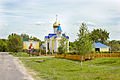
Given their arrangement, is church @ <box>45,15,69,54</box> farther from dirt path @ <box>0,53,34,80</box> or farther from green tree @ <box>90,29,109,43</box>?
dirt path @ <box>0,53,34,80</box>

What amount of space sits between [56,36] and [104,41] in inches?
918

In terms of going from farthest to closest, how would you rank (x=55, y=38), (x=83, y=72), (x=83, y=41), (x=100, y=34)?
1. (x=100, y=34)
2. (x=55, y=38)
3. (x=83, y=41)
4. (x=83, y=72)

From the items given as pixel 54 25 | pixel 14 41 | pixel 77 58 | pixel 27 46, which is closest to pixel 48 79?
pixel 77 58

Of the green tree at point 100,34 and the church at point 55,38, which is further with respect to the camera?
the green tree at point 100,34

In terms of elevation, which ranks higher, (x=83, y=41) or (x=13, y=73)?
(x=83, y=41)

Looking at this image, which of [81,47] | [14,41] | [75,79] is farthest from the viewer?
[14,41]

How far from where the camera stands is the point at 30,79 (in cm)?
1538

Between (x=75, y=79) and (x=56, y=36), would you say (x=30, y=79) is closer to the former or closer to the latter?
(x=75, y=79)

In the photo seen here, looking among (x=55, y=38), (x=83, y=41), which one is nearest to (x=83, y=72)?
(x=83, y=41)

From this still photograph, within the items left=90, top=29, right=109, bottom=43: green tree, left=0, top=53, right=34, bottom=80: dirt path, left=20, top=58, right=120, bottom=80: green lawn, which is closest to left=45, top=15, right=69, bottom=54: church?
left=90, top=29, right=109, bottom=43: green tree

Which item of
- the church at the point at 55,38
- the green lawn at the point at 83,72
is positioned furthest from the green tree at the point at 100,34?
the green lawn at the point at 83,72

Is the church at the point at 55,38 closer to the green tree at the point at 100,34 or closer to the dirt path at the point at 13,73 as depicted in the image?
the green tree at the point at 100,34

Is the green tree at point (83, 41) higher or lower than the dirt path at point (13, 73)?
higher

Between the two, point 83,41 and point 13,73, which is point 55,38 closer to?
point 83,41
